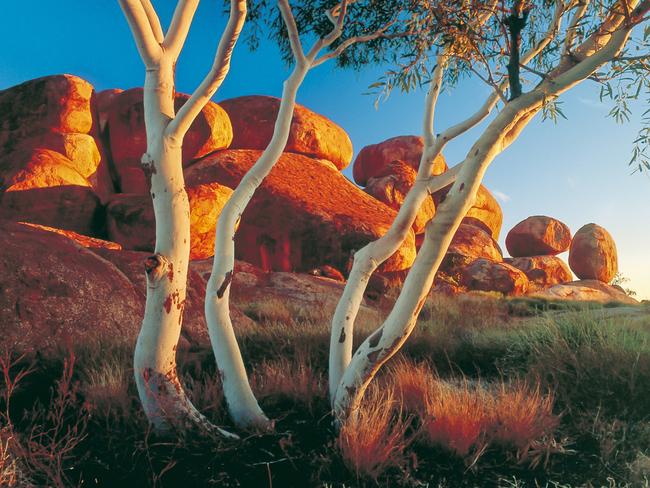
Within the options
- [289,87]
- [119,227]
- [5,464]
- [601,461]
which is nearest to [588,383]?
[601,461]

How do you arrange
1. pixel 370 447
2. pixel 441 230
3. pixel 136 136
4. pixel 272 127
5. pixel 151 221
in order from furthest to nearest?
pixel 272 127
pixel 136 136
pixel 151 221
pixel 441 230
pixel 370 447

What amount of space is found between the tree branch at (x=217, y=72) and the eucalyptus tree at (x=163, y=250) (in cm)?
2

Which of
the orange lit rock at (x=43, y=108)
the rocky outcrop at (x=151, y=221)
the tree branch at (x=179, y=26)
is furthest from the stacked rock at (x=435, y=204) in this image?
the tree branch at (x=179, y=26)

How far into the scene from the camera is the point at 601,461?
4.71 m

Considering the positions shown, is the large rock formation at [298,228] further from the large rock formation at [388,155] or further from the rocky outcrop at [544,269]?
the rocky outcrop at [544,269]

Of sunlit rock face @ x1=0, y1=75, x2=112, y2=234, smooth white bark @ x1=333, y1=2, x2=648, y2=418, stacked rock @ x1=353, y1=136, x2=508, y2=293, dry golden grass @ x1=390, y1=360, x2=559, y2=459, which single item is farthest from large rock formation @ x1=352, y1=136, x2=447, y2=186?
dry golden grass @ x1=390, y1=360, x2=559, y2=459

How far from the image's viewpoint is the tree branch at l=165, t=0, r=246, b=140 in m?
4.76

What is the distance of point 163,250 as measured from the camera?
4562 mm

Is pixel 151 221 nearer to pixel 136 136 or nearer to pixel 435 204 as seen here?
pixel 136 136

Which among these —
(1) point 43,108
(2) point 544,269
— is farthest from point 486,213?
(1) point 43,108

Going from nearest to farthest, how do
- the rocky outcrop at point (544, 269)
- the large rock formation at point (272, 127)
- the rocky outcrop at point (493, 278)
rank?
1. the rocky outcrop at point (493, 278)
2. the large rock formation at point (272, 127)
3. the rocky outcrop at point (544, 269)

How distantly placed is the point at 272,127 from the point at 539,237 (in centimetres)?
1952

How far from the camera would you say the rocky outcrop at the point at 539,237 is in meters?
35.3

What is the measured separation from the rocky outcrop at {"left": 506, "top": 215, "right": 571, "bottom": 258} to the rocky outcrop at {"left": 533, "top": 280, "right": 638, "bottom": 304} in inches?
111
